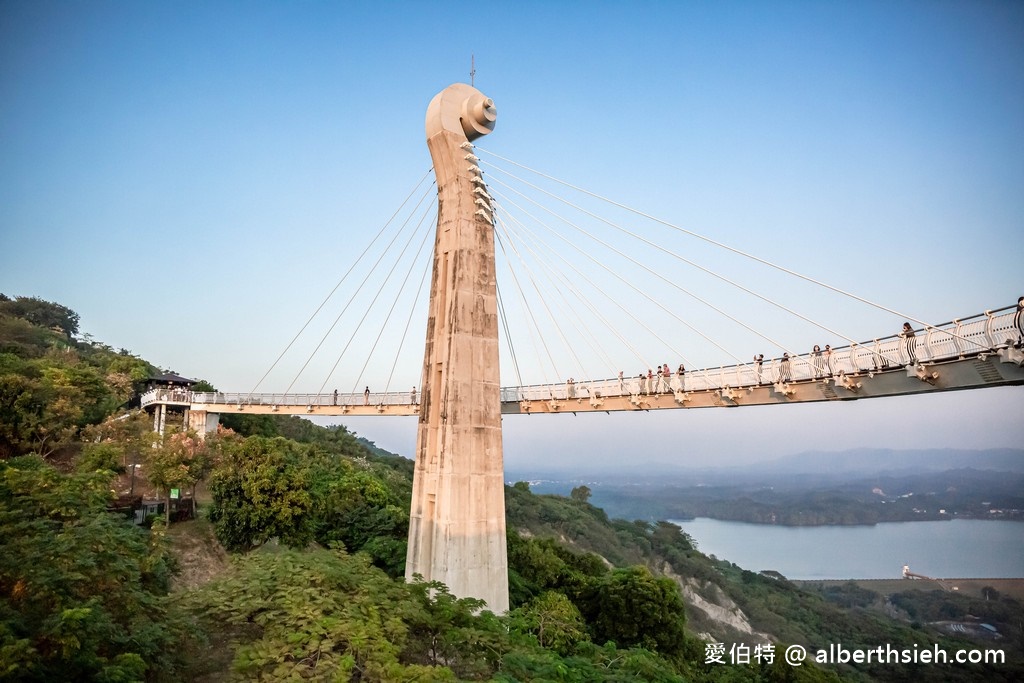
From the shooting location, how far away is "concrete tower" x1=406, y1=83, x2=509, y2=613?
616 inches

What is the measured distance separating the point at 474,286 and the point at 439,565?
318 inches

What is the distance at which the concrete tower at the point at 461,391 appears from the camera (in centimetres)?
1566

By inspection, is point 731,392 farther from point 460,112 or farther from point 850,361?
point 460,112

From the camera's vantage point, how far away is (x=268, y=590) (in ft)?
30.0

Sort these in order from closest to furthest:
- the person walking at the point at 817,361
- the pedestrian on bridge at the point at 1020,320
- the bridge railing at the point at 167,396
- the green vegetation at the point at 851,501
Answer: the pedestrian on bridge at the point at 1020,320, the person walking at the point at 817,361, the bridge railing at the point at 167,396, the green vegetation at the point at 851,501

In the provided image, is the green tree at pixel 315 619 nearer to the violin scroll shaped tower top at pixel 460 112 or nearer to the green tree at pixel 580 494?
the violin scroll shaped tower top at pixel 460 112

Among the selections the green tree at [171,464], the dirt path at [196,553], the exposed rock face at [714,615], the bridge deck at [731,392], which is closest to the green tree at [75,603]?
the dirt path at [196,553]

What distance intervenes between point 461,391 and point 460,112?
8.93m

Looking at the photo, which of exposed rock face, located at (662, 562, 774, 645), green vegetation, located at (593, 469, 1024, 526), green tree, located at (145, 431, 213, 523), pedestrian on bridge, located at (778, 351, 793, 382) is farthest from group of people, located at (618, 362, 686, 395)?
green vegetation, located at (593, 469, 1024, 526)

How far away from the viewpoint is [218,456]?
26281mm

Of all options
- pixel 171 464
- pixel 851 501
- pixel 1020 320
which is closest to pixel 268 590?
pixel 1020 320

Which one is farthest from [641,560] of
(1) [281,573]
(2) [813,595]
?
(1) [281,573]

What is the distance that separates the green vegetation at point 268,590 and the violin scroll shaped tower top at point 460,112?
42.3 feet

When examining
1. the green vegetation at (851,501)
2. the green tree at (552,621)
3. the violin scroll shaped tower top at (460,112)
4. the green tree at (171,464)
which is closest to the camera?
the green tree at (552,621)
